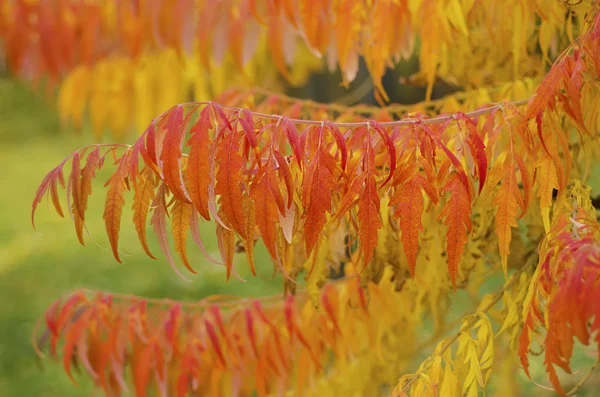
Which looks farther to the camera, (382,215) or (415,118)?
(382,215)

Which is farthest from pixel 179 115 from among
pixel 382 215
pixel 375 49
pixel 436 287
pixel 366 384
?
pixel 366 384

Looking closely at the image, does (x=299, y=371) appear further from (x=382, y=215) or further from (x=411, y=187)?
(x=411, y=187)

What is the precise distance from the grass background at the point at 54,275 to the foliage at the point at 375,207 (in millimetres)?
1460

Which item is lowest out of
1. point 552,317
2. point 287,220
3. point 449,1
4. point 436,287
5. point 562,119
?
point 436,287

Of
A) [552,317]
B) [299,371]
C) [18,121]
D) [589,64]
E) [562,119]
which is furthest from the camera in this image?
[18,121]

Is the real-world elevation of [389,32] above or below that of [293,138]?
above

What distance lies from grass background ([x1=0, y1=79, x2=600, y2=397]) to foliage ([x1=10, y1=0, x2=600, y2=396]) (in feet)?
4.79

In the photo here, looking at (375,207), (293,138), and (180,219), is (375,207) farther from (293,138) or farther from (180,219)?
(180,219)

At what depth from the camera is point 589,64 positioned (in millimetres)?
1354

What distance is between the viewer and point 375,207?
1.24 meters

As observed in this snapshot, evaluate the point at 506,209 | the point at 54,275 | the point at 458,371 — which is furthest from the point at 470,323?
the point at 54,275

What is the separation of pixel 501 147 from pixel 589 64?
0.33 metres

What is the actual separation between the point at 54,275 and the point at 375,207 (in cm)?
402

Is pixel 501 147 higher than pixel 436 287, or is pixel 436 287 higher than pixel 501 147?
pixel 501 147
